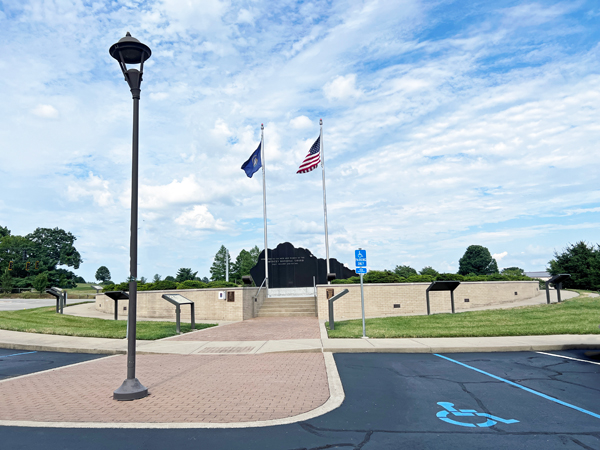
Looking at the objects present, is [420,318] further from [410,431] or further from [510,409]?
[410,431]

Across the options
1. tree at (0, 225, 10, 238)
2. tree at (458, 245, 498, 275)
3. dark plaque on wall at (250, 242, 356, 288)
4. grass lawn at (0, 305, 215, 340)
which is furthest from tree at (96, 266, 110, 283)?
grass lawn at (0, 305, 215, 340)

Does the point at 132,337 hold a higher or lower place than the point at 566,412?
higher

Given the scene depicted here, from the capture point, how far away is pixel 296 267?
31.1m

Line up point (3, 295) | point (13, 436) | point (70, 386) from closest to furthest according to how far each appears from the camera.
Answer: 1. point (13, 436)
2. point (70, 386)
3. point (3, 295)

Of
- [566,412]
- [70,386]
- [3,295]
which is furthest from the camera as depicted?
[3,295]

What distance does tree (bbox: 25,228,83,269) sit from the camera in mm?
73750

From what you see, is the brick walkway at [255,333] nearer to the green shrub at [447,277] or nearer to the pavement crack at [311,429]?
the pavement crack at [311,429]

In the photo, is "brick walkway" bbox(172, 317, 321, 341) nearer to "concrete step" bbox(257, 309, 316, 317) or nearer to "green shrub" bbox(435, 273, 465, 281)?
"concrete step" bbox(257, 309, 316, 317)

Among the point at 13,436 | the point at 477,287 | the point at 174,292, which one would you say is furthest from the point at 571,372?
the point at 174,292

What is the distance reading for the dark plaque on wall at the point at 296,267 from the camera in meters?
30.8

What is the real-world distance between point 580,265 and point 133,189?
1410 inches

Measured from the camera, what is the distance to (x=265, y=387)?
6824 mm

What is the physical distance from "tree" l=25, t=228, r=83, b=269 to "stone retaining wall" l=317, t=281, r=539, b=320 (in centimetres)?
6804

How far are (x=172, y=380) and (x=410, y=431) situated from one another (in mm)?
4578
